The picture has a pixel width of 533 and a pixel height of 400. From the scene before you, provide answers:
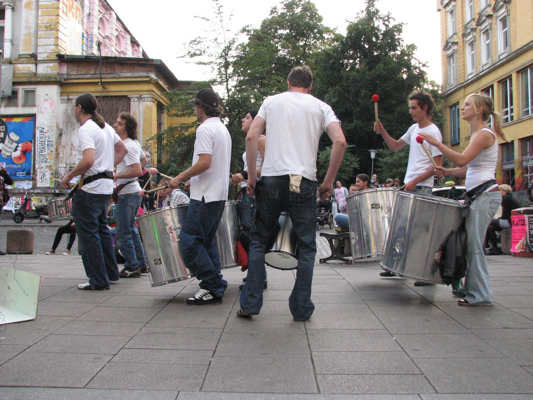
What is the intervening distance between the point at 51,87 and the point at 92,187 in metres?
27.0

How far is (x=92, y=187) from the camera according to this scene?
5316 mm

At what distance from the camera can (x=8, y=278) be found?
4137 mm

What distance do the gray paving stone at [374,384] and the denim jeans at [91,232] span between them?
3290 mm

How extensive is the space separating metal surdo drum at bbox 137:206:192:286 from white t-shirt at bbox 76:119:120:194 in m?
0.84

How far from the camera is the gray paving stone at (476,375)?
2.61m

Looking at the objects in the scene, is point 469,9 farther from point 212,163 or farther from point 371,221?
point 212,163

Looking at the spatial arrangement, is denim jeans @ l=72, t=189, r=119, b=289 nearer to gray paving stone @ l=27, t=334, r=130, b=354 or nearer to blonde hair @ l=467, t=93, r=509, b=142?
gray paving stone @ l=27, t=334, r=130, b=354

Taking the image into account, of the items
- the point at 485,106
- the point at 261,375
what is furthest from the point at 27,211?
the point at 261,375

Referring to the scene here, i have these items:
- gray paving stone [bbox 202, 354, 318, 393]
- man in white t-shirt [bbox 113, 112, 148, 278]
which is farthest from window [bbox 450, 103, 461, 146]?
gray paving stone [bbox 202, 354, 318, 393]

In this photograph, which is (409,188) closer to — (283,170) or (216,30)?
(283,170)

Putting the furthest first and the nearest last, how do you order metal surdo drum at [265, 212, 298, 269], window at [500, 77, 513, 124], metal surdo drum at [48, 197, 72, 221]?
window at [500, 77, 513, 124] < metal surdo drum at [48, 197, 72, 221] < metal surdo drum at [265, 212, 298, 269]

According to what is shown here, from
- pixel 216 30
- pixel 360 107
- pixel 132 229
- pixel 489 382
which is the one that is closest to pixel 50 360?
pixel 489 382

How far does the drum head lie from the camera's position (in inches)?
161

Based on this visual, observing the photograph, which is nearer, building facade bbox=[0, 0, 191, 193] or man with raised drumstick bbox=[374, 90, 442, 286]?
man with raised drumstick bbox=[374, 90, 442, 286]
